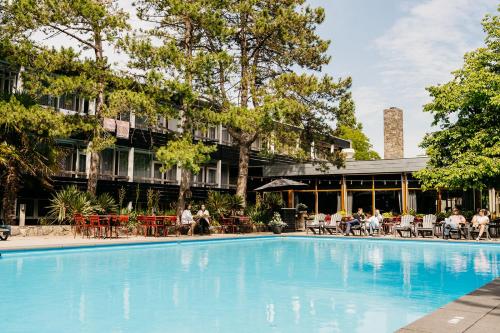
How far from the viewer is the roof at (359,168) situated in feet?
88.2

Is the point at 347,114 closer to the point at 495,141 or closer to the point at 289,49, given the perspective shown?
the point at 289,49

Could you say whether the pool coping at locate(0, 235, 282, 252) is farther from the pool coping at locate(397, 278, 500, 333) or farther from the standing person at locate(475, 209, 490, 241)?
the pool coping at locate(397, 278, 500, 333)

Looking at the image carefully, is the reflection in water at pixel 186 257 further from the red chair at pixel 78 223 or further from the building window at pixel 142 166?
the building window at pixel 142 166

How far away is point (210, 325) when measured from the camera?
619cm

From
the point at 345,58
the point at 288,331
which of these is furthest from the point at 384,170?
the point at 288,331

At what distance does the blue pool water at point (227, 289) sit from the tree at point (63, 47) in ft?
23.4

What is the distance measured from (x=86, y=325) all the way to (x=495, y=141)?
1852 cm

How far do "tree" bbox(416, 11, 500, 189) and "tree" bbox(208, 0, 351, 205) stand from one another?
214 inches

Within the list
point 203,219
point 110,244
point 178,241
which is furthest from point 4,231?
point 203,219

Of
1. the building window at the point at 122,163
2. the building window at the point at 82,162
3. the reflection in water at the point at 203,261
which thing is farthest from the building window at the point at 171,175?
the reflection in water at the point at 203,261

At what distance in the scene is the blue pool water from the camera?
6363 mm

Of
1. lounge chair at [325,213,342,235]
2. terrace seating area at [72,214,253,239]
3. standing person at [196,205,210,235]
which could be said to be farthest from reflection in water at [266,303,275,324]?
lounge chair at [325,213,342,235]

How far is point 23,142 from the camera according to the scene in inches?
715

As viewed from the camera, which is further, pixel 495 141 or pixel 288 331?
pixel 495 141
